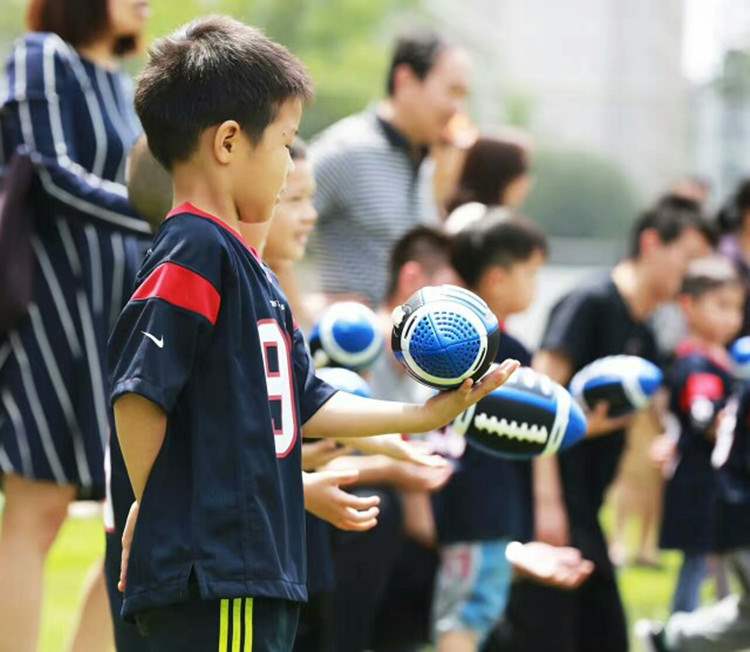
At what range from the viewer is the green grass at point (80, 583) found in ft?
20.0

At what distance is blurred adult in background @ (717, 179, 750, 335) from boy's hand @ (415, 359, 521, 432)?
485 centimetres

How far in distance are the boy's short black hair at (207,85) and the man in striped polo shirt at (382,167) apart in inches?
113

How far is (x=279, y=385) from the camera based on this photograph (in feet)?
9.81

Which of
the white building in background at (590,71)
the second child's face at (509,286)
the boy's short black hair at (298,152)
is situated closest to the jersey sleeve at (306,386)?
the boy's short black hair at (298,152)

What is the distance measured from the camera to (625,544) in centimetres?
928

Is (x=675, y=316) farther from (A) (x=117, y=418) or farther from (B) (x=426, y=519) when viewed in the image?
(A) (x=117, y=418)

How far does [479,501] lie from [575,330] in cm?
90

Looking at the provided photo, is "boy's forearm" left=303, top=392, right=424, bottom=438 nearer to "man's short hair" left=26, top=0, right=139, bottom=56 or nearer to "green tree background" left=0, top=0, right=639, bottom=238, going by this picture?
"man's short hair" left=26, top=0, right=139, bottom=56

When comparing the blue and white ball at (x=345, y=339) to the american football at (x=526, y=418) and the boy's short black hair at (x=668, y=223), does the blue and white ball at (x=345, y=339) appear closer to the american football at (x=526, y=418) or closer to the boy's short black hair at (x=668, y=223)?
the american football at (x=526, y=418)

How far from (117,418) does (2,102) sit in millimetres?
1940

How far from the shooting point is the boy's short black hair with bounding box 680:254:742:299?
6707 millimetres

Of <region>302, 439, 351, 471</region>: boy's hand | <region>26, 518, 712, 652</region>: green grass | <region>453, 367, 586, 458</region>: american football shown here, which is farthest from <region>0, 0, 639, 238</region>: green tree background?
<region>302, 439, 351, 471</region>: boy's hand

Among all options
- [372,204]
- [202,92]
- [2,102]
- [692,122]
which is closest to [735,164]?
[692,122]

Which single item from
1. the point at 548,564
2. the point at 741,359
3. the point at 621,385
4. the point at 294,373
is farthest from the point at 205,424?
the point at 741,359
